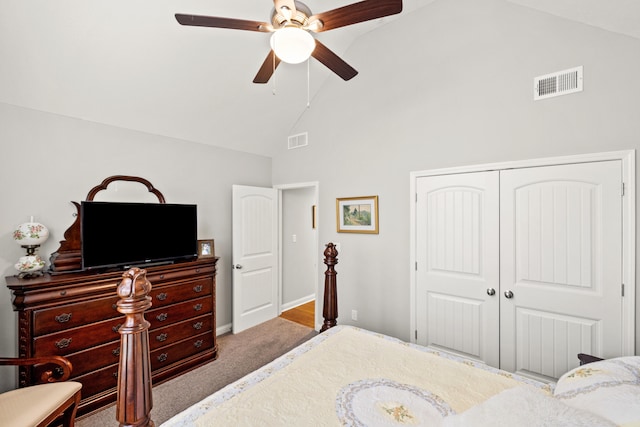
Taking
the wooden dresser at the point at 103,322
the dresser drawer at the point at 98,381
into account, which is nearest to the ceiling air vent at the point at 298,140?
the wooden dresser at the point at 103,322

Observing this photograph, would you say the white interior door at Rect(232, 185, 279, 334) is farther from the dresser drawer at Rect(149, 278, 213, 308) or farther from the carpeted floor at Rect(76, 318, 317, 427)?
the dresser drawer at Rect(149, 278, 213, 308)

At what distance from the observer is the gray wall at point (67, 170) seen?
7.45 feet

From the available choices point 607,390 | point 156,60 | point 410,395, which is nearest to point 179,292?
point 156,60

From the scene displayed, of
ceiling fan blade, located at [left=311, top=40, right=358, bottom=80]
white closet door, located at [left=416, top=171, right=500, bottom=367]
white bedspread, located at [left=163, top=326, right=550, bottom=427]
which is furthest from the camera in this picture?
white closet door, located at [left=416, top=171, right=500, bottom=367]

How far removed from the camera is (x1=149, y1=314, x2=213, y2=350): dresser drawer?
2.64 metres

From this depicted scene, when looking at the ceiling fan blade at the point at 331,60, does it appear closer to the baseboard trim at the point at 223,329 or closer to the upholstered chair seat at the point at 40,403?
the upholstered chair seat at the point at 40,403

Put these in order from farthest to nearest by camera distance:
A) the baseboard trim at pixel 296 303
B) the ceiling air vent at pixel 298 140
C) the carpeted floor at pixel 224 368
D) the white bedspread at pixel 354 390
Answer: the baseboard trim at pixel 296 303 → the ceiling air vent at pixel 298 140 → the carpeted floor at pixel 224 368 → the white bedspread at pixel 354 390

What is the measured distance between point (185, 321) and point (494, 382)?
2.67 meters

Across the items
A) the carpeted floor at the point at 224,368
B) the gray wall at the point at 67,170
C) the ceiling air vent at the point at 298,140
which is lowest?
the carpeted floor at the point at 224,368

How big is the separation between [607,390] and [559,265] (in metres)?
1.44

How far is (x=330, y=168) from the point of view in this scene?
144 inches

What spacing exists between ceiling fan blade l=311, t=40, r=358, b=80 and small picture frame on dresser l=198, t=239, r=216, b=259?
229cm

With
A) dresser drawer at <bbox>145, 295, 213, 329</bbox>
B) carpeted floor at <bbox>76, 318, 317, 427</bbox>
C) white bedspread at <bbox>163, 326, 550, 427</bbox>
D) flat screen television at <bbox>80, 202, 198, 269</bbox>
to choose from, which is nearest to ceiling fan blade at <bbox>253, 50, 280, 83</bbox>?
flat screen television at <bbox>80, 202, 198, 269</bbox>

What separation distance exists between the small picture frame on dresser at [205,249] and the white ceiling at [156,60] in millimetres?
1259
